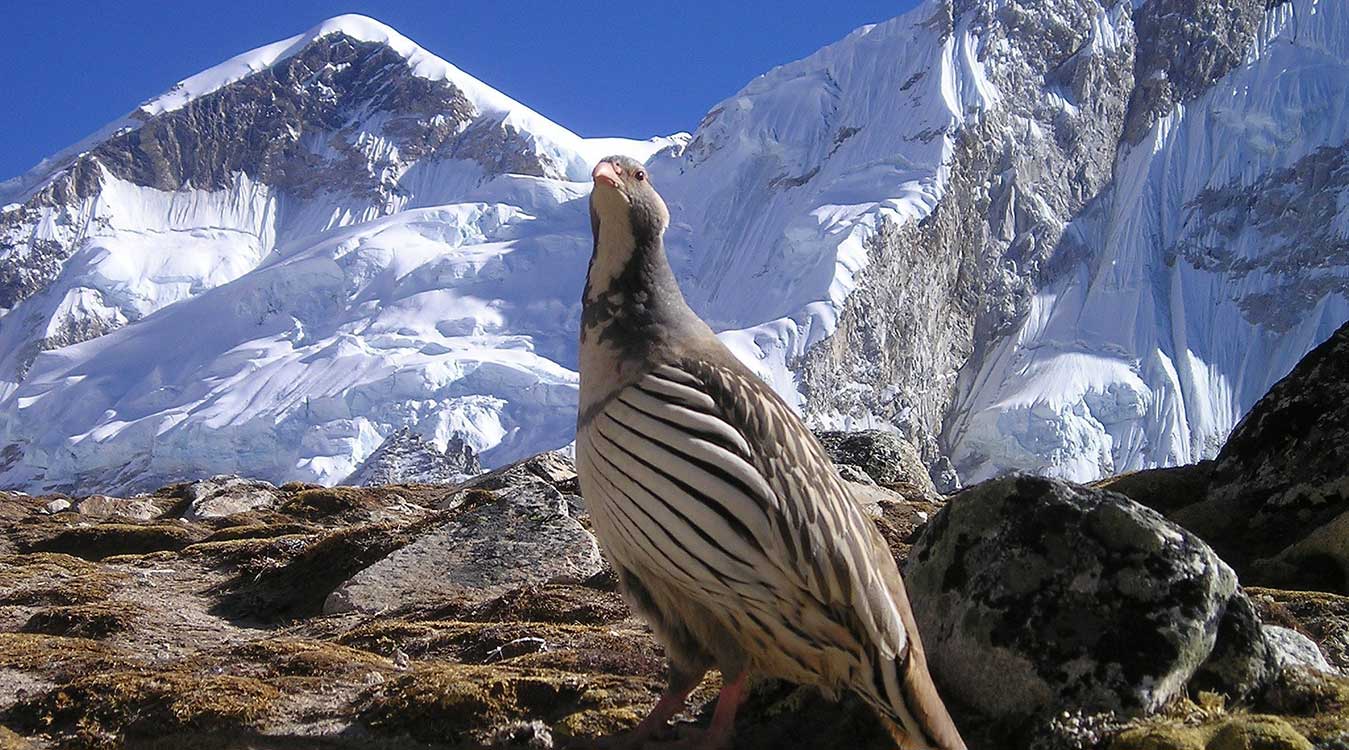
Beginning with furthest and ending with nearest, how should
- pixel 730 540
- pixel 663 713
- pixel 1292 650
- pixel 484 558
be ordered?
pixel 484 558
pixel 1292 650
pixel 663 713
pixel 730 540

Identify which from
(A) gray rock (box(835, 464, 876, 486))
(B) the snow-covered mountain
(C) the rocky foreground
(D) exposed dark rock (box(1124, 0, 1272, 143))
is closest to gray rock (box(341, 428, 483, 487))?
(B) the snow-covered mountain

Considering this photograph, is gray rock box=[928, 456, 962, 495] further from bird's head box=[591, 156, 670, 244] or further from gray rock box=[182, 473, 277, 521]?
bird's head box=[591, 156, 670, 244]

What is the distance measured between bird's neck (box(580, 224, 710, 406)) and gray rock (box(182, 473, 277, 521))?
22.5 metres

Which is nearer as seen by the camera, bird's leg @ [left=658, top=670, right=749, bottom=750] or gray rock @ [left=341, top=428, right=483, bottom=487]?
bird's leg @ [left=658, top=670, right=749, bottom=750]

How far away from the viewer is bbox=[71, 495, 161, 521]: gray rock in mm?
26578

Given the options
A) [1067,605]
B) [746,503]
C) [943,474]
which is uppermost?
[943,474]

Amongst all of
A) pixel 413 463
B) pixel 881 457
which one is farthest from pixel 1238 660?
pixel 413 463

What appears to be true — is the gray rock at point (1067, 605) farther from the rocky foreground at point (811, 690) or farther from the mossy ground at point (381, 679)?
the mossy ground at point (381, 679)

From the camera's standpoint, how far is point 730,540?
5320mm

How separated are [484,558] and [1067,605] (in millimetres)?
8555

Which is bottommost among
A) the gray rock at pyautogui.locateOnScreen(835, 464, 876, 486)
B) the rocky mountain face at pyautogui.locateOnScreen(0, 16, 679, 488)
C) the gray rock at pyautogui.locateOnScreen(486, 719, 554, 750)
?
the gray rock at pyautogui.locateOnScreen(486, 719, 554, 750)

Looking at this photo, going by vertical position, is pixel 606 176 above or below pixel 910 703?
above

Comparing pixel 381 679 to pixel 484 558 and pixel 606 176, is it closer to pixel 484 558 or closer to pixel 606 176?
pixel 606 176

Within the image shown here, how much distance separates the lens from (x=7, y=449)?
142 meters
